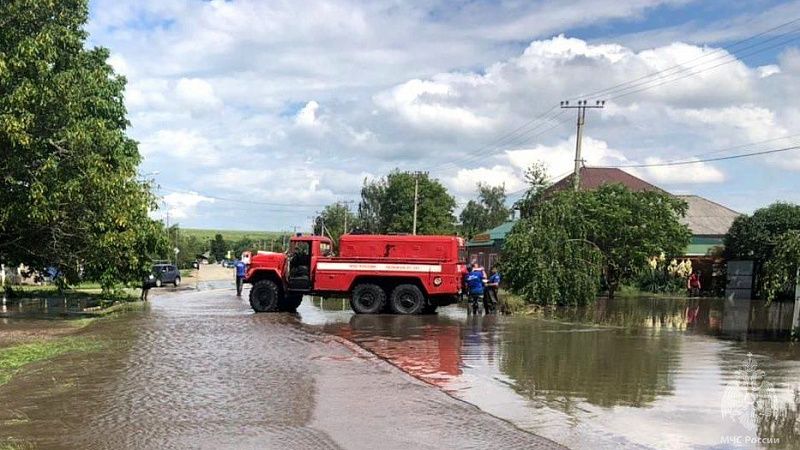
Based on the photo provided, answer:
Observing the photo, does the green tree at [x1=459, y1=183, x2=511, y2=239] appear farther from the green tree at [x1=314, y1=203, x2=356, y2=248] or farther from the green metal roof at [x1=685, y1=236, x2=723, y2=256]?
the green metal roof at [x1=685, y1=236, x2=723, y2=256]

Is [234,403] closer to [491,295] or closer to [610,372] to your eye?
[610,372]

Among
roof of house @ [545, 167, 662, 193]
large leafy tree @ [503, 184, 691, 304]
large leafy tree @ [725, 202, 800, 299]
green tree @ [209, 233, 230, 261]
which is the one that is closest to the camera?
large leafy tree @ [503, 184, 691, 304]

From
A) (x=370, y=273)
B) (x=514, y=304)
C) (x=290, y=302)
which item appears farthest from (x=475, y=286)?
(x=290, y=302)

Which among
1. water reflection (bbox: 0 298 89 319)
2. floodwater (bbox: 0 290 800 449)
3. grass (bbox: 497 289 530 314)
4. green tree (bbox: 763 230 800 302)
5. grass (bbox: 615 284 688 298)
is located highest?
green tree (bbox: 763 230 800 302)

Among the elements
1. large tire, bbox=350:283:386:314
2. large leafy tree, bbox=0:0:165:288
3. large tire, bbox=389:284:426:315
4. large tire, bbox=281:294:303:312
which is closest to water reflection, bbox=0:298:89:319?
large leafy tree, bbox=0:0:165:288

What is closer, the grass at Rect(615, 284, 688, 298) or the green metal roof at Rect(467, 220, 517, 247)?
the grass at Rect(615, 284, 688, 298)

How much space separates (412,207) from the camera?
81.6 metres

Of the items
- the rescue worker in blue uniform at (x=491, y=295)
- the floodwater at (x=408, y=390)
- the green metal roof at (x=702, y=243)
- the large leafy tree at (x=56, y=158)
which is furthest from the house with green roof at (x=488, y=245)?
the floodwater at (x=408, y=390)

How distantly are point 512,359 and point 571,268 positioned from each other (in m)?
14.1

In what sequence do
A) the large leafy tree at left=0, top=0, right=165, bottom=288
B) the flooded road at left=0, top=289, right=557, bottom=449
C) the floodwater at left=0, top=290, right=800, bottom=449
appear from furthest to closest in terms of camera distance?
the large leafy tree at left=0, top=0, right=165, bottom=288 → the floodwater at left=0, top=290, right=800, bottom=449 → the flooded road at left=0, top=289, right=557, bottom=449

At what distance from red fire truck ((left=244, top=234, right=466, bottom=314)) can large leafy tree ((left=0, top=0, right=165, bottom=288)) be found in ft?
15.8

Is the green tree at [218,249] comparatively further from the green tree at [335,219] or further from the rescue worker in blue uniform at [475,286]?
Answer: the rescue worker in blue uniform at [475,286]

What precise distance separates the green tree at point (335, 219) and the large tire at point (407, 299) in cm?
7822

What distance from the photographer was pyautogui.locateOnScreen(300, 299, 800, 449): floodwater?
7.88m
